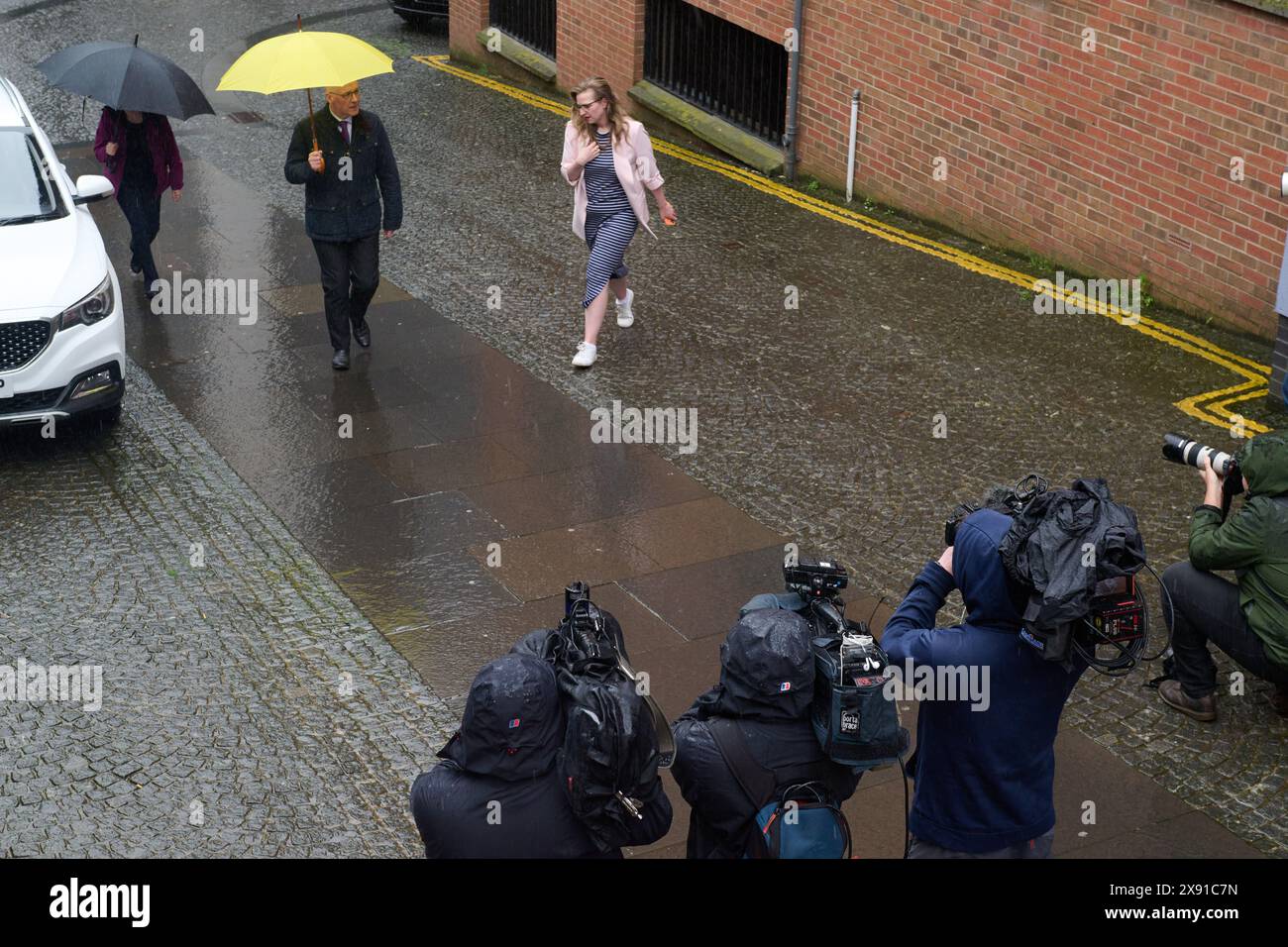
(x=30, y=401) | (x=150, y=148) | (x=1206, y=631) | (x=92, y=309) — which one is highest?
(x=150, y=148)

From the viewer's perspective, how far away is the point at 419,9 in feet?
68.9

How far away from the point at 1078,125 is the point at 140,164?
22.4 feet

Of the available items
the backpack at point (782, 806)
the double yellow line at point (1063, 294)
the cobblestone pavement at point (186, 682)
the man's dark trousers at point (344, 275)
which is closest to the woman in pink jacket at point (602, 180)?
the man's dark trousers at point (344, 275)

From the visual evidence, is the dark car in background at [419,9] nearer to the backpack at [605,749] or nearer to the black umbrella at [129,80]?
the black umbrella at [129,80]

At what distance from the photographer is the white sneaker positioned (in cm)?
1091

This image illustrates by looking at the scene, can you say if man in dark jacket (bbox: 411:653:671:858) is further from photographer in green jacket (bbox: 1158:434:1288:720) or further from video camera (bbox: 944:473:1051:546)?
photographer in green jacket (bbox: 1158:434:1288:720)

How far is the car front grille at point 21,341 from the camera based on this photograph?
8.56 m

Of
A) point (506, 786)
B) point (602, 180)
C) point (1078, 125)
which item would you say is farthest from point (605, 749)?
point (1078, 125)

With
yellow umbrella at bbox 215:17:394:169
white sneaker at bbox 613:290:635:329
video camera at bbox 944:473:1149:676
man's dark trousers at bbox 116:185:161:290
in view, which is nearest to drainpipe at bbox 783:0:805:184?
white sneaker at bbox 613:290:635:329

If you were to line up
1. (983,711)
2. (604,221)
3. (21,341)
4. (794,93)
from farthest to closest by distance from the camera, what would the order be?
(794,93) < (604,221) < (21,341) < (983,711)

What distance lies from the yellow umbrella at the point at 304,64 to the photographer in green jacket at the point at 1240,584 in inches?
217

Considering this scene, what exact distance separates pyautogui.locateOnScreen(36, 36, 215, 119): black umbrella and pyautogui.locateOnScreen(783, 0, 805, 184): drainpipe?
574 cm

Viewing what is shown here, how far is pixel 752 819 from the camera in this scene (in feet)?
13.6

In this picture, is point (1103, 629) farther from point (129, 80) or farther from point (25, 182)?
point (129, 80)
